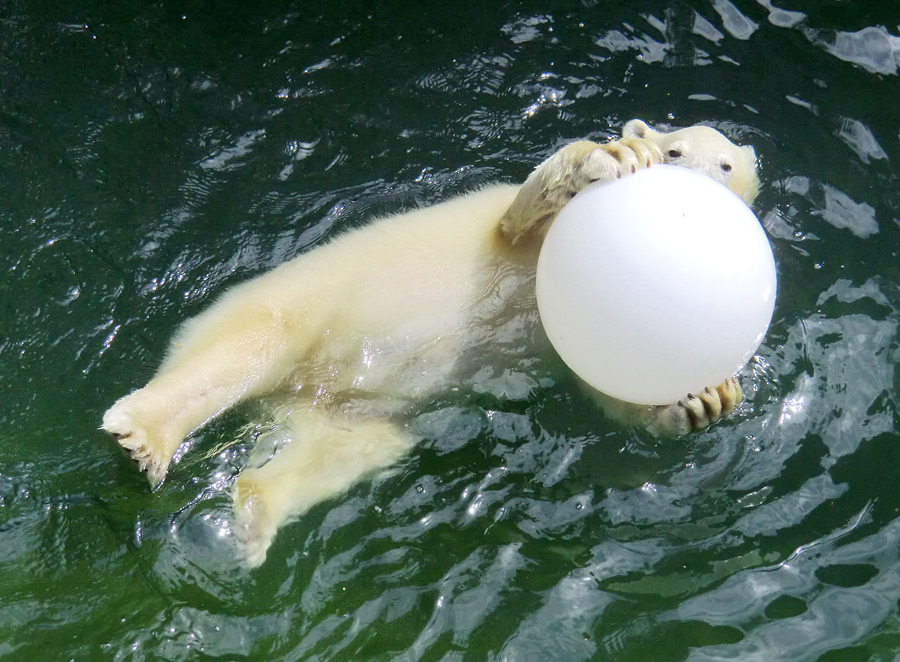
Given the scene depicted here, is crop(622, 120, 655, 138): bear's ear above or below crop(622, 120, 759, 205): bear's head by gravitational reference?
above

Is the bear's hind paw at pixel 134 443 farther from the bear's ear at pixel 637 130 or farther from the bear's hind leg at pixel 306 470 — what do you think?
the bear's ear at pixel 637 130

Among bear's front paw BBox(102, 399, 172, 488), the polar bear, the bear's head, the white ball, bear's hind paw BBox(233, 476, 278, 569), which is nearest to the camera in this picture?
the white ball

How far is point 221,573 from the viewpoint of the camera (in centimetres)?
329

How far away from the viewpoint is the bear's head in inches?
155

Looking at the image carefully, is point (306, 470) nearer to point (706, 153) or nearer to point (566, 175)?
point (566, 175)

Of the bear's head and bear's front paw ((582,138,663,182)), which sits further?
the bear's head

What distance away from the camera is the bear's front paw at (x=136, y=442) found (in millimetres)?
3086

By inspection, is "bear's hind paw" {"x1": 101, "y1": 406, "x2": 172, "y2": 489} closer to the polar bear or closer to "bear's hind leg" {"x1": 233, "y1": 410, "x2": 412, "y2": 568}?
the polar bear

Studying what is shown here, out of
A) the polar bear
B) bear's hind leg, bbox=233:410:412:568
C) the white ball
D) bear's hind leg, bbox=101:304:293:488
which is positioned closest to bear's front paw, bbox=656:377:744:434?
the polar bear

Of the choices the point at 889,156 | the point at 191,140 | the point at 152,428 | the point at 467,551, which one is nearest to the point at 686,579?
the point at 467,551

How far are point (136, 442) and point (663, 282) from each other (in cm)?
174

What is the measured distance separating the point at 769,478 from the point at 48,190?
3.34m

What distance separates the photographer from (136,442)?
309 centimetres

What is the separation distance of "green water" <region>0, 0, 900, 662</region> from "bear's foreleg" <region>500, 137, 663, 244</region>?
0.70 m
